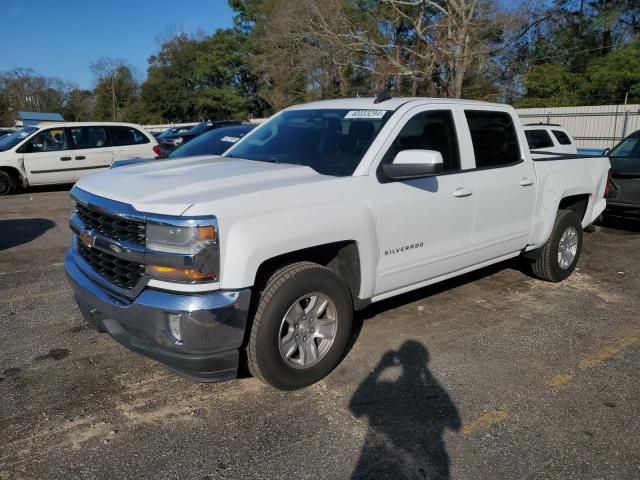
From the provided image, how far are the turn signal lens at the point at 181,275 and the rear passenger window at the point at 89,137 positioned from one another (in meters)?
11.6

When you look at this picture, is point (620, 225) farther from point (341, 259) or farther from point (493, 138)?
point (341, 259)

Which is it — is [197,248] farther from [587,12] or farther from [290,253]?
[587,12]

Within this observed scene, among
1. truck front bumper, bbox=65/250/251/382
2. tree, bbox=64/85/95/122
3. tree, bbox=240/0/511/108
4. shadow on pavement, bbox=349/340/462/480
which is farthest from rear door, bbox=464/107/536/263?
tree, bbox=64/85/95/122

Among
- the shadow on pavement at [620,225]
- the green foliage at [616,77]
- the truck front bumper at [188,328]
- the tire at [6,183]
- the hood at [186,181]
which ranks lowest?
the shadow on pavement at [620,225]

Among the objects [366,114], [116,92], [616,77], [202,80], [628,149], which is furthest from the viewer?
[116,92]

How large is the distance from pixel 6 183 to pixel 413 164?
12154mm

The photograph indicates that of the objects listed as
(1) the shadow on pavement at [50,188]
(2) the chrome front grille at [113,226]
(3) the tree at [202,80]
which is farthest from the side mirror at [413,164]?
(3) the tree at [202,80]

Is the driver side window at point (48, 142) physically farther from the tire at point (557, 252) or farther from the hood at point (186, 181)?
the tire at point (557, 252)

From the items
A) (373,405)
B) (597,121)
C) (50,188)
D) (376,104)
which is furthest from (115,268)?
(597,121)

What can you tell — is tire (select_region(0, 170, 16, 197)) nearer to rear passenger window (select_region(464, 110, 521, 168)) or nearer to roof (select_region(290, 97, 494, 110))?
roof (select_region(290, 97, 494, 110))

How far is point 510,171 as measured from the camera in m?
4.94

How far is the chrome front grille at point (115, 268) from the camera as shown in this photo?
125 inches

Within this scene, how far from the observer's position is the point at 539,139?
11836 millimetres

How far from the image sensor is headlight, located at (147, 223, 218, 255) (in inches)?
116
